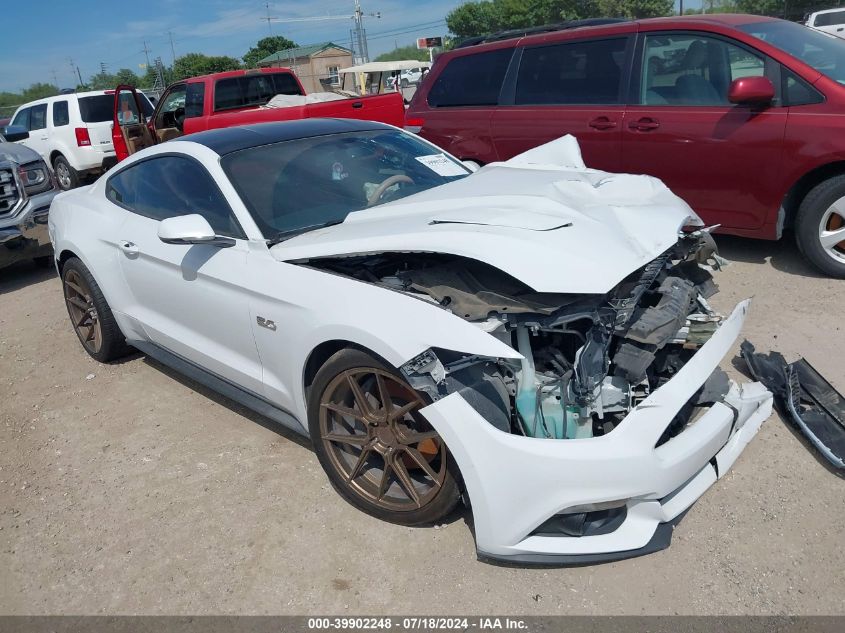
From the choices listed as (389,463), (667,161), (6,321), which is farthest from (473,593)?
(6,321)

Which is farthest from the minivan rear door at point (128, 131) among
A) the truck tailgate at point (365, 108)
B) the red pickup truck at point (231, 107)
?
the truck tailgate at point (365, 108)

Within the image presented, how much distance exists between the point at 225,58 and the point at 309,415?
225ft

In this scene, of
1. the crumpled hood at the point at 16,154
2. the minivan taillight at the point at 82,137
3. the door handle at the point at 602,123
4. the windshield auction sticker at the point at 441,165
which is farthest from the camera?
the minivan taillight at the point at 82,137

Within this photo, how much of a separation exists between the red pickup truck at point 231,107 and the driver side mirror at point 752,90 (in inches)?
223

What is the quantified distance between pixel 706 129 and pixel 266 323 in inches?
150

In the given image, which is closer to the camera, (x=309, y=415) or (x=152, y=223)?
(x=309, y=415)

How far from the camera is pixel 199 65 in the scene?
61.8 metres

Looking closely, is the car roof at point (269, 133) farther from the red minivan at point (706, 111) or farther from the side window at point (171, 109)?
the side window at point (171, 109)

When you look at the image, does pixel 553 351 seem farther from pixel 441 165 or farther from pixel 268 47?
pixel 268 47

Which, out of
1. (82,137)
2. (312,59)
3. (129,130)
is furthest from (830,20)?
(312,59)

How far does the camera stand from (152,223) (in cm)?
379

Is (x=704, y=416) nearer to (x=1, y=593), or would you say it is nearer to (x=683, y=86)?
(x=1, y=593)

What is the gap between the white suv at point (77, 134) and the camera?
12.3 meters

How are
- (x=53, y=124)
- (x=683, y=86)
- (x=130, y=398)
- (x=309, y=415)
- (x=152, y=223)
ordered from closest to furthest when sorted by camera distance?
(x=309, y=415) → (x=152, y=223) → (x=130, y=398) → (x=683, y=86) → (x=53, y=124)
